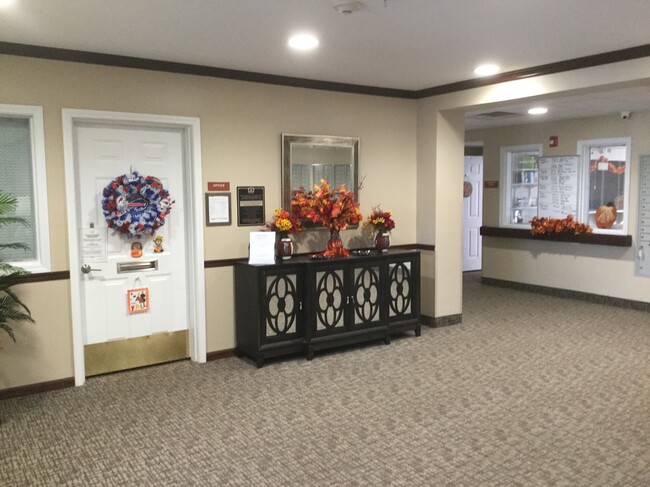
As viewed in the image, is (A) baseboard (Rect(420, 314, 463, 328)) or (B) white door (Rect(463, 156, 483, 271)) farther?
(B) white door (Rect(463, 156, 483, 271))

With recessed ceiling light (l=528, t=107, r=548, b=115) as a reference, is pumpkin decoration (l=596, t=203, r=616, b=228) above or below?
below

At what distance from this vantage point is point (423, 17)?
3393 mm

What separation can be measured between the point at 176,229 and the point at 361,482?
274cm

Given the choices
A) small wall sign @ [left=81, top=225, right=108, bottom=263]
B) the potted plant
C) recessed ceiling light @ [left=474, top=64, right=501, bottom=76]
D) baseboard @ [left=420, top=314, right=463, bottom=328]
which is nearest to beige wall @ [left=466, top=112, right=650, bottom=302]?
baseboard @ [left=420, top=314, right=463, bottom=328]

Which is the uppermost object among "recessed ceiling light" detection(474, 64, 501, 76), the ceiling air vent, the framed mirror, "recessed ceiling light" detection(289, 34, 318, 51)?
"recessed ceiling light" detection(474, 64, 501, 76)

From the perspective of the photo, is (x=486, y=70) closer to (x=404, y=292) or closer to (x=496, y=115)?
(x=404, y=292)

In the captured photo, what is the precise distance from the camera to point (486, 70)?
4.88m

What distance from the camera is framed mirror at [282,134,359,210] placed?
5203 millimetres

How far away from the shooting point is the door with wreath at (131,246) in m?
4.39

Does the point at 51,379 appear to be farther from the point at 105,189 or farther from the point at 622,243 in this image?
the point at 622,243

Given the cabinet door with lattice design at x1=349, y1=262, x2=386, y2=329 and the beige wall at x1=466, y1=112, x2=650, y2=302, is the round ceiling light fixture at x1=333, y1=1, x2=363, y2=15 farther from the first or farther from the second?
the beige wall at x1=466, y1=112, x2=650, y2=302

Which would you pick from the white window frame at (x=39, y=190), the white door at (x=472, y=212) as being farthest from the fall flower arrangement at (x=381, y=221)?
the white door at (x=472, y=212)

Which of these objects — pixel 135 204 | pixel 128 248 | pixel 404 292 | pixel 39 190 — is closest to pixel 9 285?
pixel 39 190

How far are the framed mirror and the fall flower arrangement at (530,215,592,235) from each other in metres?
3.34
